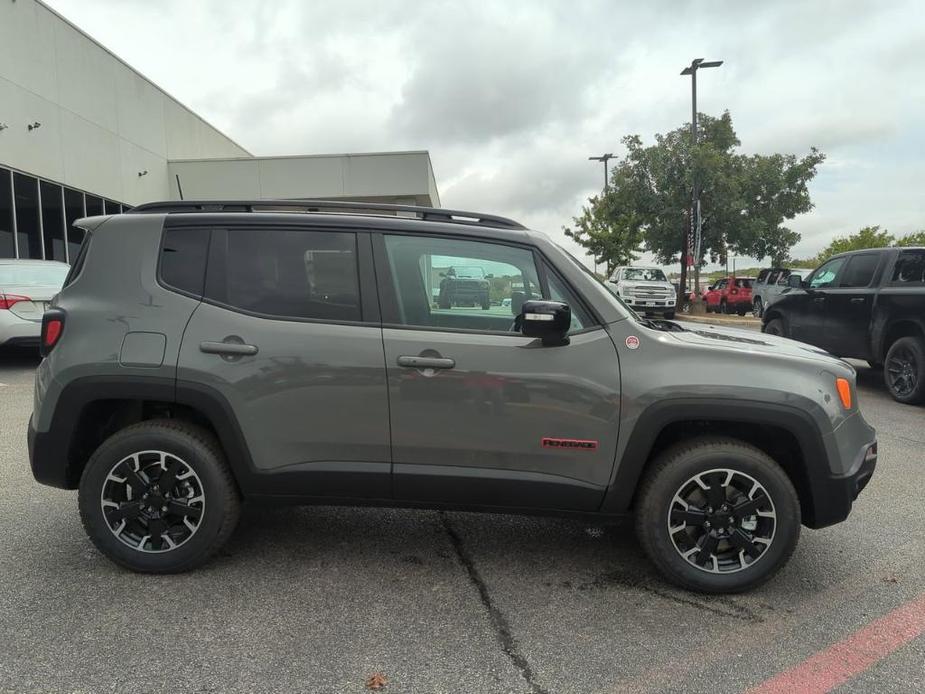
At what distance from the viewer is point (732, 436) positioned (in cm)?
321

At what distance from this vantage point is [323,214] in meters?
3.32

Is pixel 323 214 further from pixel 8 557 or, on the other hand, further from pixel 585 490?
pixel 8 557

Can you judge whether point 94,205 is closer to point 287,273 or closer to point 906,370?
point 287,273

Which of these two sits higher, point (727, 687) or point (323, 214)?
point (323, 214)

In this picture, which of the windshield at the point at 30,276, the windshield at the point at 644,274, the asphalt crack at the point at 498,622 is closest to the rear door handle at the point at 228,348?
the asphalt crack at the point at 498,622

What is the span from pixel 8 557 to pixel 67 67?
17.9 m

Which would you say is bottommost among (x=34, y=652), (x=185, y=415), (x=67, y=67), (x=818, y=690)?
(x=818, y=690)

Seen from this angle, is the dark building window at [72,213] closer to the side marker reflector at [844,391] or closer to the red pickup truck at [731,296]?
the side marker reflector at [844,391]

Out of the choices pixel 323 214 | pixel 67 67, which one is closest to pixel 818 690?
pixel 323 214

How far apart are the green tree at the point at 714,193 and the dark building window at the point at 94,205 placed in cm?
1818

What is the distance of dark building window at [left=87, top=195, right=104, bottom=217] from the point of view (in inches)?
727

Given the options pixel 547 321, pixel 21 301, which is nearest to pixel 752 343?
pixel 547 321

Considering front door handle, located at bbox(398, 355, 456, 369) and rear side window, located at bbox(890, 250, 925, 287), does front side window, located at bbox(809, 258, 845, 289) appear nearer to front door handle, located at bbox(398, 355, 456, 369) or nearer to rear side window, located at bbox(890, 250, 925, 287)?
rear side window, located at bbox(890, 250, 925, 287)

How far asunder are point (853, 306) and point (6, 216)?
1681 cm
